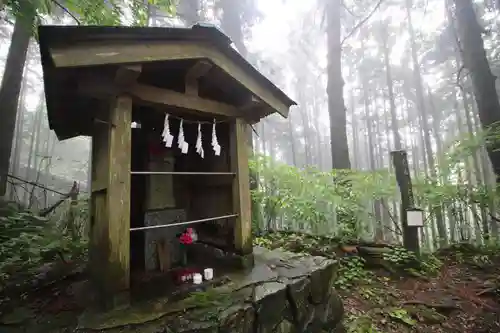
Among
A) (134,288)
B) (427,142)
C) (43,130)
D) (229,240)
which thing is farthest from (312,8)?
(43,130)

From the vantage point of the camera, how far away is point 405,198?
5.59 meters

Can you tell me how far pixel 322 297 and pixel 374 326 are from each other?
0.99 m

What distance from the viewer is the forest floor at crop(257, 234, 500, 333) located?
3748 mm

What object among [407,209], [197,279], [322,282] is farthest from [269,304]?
[407,209]

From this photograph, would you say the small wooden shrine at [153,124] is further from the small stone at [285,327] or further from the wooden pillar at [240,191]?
the small stone at [285,327]

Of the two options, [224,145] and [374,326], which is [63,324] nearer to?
[224,145]

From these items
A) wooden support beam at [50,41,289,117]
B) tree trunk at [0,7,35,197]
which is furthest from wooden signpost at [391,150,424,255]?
tree trunk at [0,7,35,197]

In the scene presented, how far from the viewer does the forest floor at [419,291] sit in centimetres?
375

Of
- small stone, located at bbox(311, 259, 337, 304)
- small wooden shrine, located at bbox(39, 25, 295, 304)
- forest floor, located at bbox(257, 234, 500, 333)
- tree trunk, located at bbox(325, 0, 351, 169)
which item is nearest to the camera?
small wooden shrine, located at bbox(39, 25, 295, 304)

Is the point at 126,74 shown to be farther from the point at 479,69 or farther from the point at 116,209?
the point at 479,69

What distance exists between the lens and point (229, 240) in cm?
406

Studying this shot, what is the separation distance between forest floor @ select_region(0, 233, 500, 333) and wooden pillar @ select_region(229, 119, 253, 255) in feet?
6.35

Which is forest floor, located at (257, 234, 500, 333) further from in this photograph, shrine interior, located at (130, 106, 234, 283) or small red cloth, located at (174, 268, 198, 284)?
small red cloth, located at (174, 268, 198, 284)

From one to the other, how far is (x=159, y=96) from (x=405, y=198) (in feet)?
17.9
